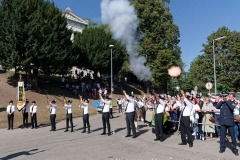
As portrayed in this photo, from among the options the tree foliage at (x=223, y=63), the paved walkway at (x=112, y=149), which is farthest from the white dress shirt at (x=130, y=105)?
the tree foliage at (x=223, y=63)

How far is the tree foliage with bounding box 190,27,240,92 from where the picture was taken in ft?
161

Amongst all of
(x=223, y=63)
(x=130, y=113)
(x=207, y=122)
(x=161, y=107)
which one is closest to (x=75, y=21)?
(x=223, y=63)

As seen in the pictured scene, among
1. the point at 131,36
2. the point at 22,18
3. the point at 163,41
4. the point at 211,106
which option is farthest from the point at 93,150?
the point at 163,41

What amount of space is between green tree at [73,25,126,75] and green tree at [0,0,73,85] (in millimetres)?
8511

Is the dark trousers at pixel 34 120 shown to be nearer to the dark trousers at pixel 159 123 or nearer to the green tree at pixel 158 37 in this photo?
the dark trousers at pixel 159 123

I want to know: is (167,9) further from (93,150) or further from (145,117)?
(93,150)

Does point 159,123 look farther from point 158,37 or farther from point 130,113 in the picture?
point 158,37

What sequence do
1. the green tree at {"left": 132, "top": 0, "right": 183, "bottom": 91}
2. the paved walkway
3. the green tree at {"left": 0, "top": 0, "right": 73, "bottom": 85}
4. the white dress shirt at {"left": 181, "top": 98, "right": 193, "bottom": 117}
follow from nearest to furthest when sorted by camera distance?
the paved walkway < the white dress shirt at {"left": 181, "top": 98, "right": 193, "bottom": 117} < the green tree at {"left": 0, "top": 0, "right": 73, "bottom": 85} < the green tree at {"left": 132, "top": 0, "right": 183, "bottom": 91}

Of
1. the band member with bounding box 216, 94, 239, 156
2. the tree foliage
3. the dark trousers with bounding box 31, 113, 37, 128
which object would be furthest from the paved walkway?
the tree foliage

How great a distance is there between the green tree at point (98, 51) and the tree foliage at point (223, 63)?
549 inches

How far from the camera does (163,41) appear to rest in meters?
50.7

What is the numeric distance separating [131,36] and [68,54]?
423 inches

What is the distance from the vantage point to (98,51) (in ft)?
153

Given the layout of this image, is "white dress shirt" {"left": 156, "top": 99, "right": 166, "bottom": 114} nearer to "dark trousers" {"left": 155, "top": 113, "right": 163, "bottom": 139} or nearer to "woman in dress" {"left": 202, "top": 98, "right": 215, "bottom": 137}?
"dark trousers" {"left": 155, "top": 113, "right": 163, "bottom": 139}
